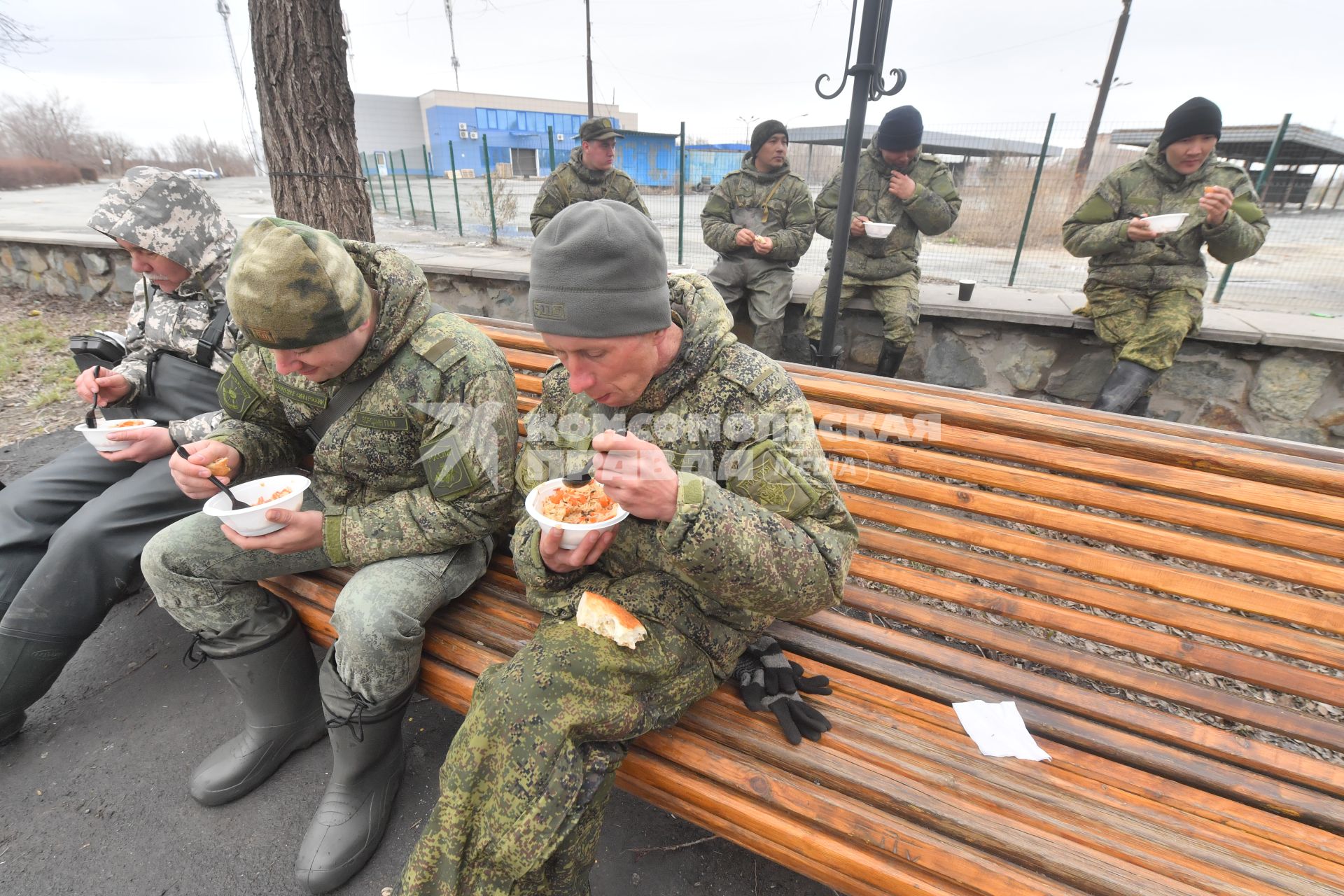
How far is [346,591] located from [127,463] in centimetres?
143

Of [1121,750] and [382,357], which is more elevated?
[382,357]

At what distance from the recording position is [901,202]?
4.49 metres

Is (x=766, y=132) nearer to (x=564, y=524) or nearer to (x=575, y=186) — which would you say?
(x=575, y=186)

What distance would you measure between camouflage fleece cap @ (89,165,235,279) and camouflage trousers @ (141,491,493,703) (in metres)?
1.14

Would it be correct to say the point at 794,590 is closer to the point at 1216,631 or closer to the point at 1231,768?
the point at 1231,768

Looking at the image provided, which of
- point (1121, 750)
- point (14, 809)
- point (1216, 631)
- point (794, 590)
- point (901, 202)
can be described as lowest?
point (14, 809)

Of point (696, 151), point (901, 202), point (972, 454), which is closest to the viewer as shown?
point (972, 454)

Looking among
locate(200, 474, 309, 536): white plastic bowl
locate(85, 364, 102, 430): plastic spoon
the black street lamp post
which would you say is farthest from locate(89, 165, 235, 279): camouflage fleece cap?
the black street lamp post

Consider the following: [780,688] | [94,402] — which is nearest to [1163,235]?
[780,688]

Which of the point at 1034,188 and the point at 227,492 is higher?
the point at 1034,188

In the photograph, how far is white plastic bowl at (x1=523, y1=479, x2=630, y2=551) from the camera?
1.27m

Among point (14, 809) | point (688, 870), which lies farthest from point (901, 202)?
point (14, 809)

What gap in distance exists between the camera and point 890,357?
456 centimetres

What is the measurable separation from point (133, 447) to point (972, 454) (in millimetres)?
2824
